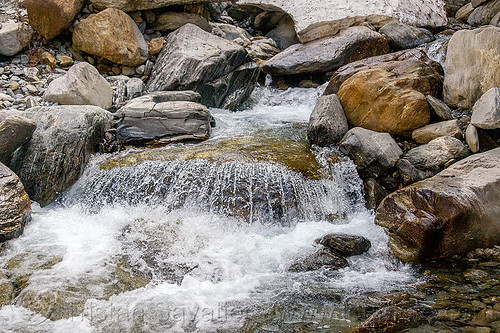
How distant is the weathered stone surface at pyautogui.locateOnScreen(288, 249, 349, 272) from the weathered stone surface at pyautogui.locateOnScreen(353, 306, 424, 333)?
1.08 m

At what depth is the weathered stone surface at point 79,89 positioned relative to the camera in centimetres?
721

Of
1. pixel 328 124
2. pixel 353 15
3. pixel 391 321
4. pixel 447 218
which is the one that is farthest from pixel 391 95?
pixel 353 15

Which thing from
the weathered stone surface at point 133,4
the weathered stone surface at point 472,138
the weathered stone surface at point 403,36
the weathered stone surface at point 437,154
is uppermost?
the weathered stone surface at point 403,36

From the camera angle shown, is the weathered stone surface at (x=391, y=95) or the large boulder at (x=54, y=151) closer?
the large boulder at (x=54, y=151)

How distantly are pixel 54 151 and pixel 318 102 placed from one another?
4414mm

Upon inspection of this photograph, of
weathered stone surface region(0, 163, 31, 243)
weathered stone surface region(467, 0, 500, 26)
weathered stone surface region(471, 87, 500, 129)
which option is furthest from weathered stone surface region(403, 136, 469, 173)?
weathered stone surface region(467, 0, 500, 26)

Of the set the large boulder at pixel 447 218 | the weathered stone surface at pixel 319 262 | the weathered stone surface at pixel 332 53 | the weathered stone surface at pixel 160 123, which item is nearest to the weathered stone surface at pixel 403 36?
the weathered stone surface at pixel 332 53

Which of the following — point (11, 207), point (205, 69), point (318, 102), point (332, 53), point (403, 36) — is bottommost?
point (11, 207)

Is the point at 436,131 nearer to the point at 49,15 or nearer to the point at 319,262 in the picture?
the point at 319,262

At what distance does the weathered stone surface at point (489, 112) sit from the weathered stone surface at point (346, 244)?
243cm

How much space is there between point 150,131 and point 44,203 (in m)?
2.03

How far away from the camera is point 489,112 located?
5473mm

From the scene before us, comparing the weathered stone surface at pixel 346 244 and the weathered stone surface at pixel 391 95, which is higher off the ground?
the weathered stone surface at pixel 391 95

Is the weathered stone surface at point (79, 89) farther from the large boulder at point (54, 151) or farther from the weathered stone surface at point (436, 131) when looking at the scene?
the weathered stone surface at point (436, 131)
